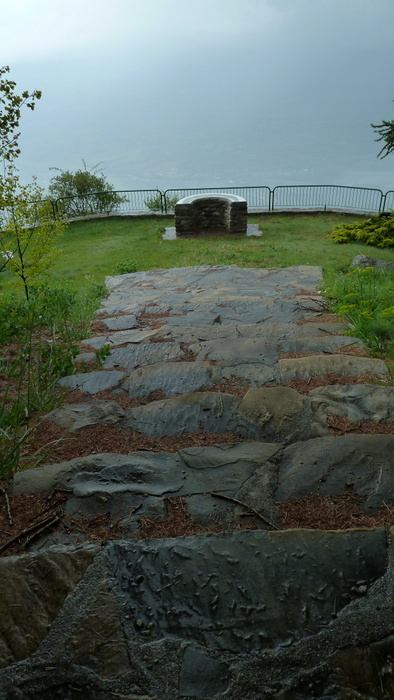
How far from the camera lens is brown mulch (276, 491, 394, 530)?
1.72m

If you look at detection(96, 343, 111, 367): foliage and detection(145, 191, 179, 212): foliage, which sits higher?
detection(145, 191, 179, 212): foliage

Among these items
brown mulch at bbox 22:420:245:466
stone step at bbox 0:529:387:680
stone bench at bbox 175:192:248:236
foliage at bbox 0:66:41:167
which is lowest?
brown mulch at bbox 22:420:245:466

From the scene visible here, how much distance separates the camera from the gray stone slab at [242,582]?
1333 mm

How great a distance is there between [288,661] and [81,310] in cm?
580

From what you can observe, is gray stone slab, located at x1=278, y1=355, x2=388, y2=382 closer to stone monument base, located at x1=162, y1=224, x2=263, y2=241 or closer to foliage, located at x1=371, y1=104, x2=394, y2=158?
foliage, located at x1=371, y1=104, x2=394, y2=158

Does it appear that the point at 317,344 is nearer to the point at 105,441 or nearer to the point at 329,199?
the point at 105,441

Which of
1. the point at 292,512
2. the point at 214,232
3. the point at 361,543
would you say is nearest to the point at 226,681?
the point at 361,543

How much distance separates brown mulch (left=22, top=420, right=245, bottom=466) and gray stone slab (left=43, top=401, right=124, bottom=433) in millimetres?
59

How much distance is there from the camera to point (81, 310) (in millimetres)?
6535

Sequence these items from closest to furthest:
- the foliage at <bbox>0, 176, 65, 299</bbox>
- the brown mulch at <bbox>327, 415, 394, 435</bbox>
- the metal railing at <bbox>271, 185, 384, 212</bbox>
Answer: the brown mulch at <bbox>327, 415, 394, 435</bbox> < the foliage at <bbox>0, 176, 65, 299</bbox> < the metal railing at <bbox>271, 185, 384, 212</bbox>

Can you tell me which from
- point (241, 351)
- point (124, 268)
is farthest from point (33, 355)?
point (124, 268)

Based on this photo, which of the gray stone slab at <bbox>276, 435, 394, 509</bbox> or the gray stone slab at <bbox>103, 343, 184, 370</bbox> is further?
the gray stone slab at <bbox>103, 343, 184, 370</bbox>

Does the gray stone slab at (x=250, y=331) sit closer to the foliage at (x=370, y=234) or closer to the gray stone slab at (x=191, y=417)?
the gray stone slab at (x=191, y=417)

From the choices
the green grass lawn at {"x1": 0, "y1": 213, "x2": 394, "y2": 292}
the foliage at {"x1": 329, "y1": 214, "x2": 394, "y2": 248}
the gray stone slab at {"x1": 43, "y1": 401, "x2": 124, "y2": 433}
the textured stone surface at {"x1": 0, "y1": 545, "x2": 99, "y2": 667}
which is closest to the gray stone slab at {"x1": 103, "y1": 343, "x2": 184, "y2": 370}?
the gray stone slab at {"x1": 43, "y1": 401, "x2": 124, "y2": 433}
